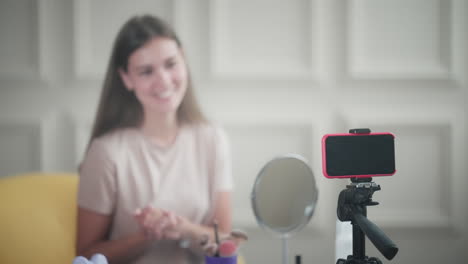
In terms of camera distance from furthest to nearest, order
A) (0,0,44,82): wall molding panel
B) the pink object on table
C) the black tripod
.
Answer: (0,0,44,82): wall molding panel, the pink object on table, the black tripod

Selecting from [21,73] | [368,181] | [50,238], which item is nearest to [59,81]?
[21,73]

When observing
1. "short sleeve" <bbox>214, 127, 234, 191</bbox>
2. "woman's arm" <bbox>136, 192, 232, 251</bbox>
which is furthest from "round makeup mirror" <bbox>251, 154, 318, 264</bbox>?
"short sleeve" <bbox>214, 127, 234, 191</bbox>

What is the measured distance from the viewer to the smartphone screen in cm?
78

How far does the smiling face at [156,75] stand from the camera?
1.17 metres

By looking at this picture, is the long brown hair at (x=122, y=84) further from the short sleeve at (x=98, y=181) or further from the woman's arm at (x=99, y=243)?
the woman's arm at (x=99, y=243)

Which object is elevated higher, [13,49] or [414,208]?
[13,49]

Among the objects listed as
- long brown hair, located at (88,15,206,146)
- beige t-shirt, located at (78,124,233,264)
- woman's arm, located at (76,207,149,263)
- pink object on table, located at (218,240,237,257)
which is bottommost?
woman's arm, located at (76,207,149,263)

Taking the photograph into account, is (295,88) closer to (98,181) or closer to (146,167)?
(146,167)

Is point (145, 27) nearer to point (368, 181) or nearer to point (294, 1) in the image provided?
point (294, 1)

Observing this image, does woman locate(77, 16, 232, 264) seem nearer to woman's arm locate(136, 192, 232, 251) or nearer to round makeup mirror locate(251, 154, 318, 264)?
woman's arm locate(136, 192, 232, 251)

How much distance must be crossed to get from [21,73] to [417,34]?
1.33 m

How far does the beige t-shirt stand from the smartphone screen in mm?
559

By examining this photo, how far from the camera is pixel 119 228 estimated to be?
121 centimetres

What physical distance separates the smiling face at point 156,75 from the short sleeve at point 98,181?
179 millimetres
